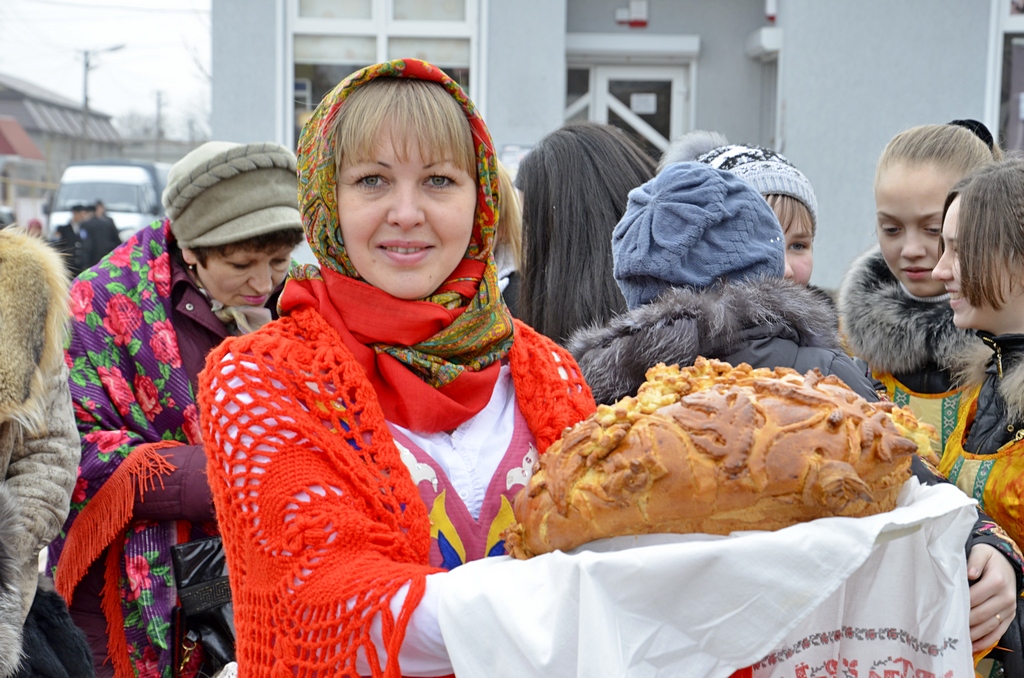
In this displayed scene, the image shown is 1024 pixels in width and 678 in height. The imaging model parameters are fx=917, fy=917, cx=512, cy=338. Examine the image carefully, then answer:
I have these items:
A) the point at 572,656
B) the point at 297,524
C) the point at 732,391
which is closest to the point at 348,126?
the point at 297,524

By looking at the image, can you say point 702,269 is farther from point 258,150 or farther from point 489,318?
point 258,150

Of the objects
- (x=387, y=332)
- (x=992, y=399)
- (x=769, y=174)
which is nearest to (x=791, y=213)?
(x=769, y=174)

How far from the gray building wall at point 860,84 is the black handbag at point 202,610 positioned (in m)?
6.03

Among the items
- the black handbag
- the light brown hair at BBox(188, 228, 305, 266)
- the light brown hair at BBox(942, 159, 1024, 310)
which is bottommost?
the black handbag

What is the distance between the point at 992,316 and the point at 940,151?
81cm

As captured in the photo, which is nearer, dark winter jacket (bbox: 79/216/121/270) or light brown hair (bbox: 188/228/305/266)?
light brown hair (bbox: 188/228/305/266)

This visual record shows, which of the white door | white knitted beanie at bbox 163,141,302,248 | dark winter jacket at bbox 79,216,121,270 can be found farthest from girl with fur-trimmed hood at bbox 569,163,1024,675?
dark winter jacket at bbox 79,216,121,270

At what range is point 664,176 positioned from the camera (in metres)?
1.94

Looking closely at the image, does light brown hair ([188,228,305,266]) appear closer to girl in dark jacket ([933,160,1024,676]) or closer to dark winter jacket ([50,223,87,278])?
girl in dark jacket ([933,160,1024,676])

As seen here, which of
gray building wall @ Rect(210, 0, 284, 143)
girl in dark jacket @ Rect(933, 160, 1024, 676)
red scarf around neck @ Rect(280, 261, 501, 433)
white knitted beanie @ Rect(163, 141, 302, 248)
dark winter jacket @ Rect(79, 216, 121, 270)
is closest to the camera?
red scarf around neck @ Rect(280, 261, 501, 433)

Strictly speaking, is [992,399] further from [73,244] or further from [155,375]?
[73,244]

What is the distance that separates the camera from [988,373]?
2.21 m

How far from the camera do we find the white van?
64.5 ft

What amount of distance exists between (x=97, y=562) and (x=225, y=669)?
55cm
